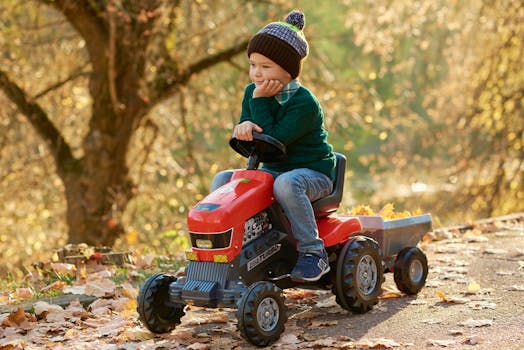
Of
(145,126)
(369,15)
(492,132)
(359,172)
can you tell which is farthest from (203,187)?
(359,172)

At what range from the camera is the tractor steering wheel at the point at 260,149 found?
4.63 m

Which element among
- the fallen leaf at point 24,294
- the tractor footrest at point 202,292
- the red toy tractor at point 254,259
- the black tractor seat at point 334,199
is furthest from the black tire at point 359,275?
the fallen leaf at point 24,294

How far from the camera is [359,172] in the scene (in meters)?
34.8

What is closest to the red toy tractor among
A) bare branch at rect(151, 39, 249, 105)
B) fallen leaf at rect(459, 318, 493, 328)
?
fallen leaf at rect(459, 318, 493, 328)

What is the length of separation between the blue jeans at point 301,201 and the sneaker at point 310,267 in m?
0.04

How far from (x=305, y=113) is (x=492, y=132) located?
934cm

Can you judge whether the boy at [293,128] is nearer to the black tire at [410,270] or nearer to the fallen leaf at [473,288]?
the black tire at [410,270]

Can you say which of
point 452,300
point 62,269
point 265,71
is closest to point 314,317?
point 452,300

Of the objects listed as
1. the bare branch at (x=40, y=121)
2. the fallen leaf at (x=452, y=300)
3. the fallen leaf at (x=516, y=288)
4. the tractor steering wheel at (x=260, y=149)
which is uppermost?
Result: the bare branch at (x=40, y=121)

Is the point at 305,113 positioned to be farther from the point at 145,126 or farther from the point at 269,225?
the point at 145,126

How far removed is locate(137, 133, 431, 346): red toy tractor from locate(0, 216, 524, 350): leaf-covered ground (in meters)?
0.18

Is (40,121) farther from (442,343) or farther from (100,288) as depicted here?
(442,343)

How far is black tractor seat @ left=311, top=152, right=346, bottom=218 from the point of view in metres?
4.97

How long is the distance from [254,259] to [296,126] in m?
0.82
